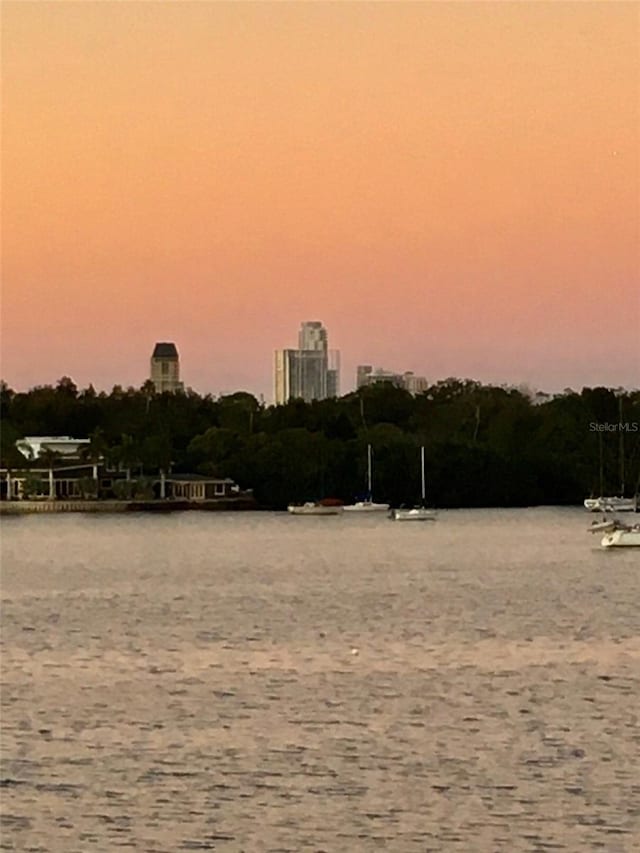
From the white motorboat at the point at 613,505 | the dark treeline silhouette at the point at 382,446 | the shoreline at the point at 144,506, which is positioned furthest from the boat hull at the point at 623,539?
the shoreline at the point at 144,506

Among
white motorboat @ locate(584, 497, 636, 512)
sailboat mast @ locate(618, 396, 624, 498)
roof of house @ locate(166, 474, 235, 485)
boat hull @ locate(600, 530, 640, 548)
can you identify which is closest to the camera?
boat hull @ locate(600, 530, 640, 548)

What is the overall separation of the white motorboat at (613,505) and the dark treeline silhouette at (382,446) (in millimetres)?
944

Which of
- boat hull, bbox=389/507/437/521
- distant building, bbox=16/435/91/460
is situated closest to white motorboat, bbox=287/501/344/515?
boat hull, bbox=389/507/437/521

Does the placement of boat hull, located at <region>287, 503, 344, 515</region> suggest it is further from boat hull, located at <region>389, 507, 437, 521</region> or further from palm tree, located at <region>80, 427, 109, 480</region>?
palm tree, located at <region>80, 427, 109, 480</region>

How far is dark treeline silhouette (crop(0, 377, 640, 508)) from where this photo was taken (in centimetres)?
10338

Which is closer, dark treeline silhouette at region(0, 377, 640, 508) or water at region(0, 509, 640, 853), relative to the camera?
water at region(0, 509, 640, 853)

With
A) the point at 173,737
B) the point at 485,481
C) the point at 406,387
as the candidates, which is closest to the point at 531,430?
the point at 485,481

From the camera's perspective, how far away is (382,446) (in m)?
108

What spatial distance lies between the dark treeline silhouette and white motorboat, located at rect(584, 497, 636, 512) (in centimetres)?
94

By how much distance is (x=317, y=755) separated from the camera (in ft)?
78.8

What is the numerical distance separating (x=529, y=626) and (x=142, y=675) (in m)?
9.84

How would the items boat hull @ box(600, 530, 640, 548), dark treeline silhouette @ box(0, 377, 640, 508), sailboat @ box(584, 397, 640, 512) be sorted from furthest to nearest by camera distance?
1. dark treeline silhouette @ box(0, 377, 640, 508)
2. sailboat @ box(584, 397, 640, 512)
3. boat hull @ box(600, 530, 640, 548)

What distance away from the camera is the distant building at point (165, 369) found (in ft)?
406

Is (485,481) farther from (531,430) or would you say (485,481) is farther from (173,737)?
(173,737)
